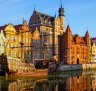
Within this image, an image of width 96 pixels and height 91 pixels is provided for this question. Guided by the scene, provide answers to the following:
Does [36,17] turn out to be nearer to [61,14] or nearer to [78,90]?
[61,14]

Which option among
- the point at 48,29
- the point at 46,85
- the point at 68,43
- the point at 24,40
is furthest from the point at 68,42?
the point at 46,85

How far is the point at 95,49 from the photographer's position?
139 meters

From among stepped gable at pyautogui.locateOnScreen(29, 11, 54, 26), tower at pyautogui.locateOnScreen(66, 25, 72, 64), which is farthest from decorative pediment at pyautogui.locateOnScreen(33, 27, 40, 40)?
tower at pyautogui.locateOnScreen(66, 25, 72, 64)

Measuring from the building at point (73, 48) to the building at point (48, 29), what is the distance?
2687mm

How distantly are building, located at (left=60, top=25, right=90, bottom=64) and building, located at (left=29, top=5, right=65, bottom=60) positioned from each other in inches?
106

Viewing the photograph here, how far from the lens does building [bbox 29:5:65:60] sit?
348 feet

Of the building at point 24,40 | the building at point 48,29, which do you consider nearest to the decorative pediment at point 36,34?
the building at point 48,29

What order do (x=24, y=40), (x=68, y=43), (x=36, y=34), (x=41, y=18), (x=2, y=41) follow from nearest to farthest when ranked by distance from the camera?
(x=2, y=41)
(x=24, y=40)
(x=36, y=34)
(x=41, y=18)
(x=68, y=43)

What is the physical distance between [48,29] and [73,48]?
1264cm

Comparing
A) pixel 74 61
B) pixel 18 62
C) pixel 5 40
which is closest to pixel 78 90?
pixel 18 62

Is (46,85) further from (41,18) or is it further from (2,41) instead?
(41,18)

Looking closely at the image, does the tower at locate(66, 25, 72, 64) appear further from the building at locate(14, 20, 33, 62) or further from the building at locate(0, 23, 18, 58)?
the building at locate(0, 23, 18, 58)

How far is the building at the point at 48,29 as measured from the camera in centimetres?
10609

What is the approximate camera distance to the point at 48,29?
360 ft
